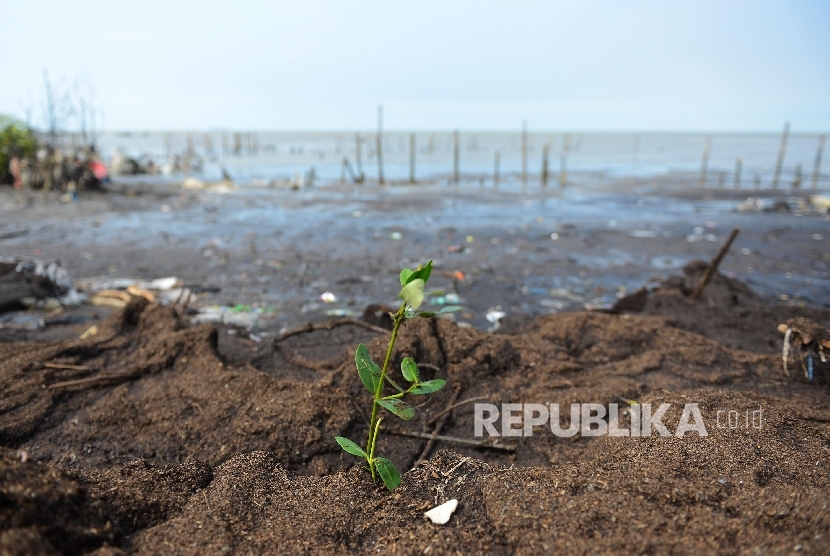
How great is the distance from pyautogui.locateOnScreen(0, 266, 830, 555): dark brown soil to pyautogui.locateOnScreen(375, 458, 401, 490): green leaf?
0.07 m

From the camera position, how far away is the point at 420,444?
7.88 ft

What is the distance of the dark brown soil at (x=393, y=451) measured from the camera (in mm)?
1339

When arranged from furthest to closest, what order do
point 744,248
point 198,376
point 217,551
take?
point 744,248 → point 198,376 → point 217,551

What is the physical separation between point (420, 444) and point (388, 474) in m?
0.85

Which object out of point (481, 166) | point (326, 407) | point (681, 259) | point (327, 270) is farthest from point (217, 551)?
point (481, 166)

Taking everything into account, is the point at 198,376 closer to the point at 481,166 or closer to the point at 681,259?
the point at 681,259

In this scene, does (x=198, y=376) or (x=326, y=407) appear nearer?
(x=326, y=407)

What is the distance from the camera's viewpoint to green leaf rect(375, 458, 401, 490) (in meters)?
1.55

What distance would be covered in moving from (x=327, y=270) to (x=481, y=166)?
83.8ft

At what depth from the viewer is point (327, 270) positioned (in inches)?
272

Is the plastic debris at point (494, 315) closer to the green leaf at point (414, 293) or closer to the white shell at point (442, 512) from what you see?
the white shell at point (442, 512)

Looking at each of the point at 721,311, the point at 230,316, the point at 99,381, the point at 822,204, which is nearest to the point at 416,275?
the point at 99,381

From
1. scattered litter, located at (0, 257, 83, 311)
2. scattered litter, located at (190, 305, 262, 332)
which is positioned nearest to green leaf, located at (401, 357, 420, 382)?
scattered litter, located at (190, 305, 262, 332)

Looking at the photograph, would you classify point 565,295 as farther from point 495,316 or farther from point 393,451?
point 393,451
